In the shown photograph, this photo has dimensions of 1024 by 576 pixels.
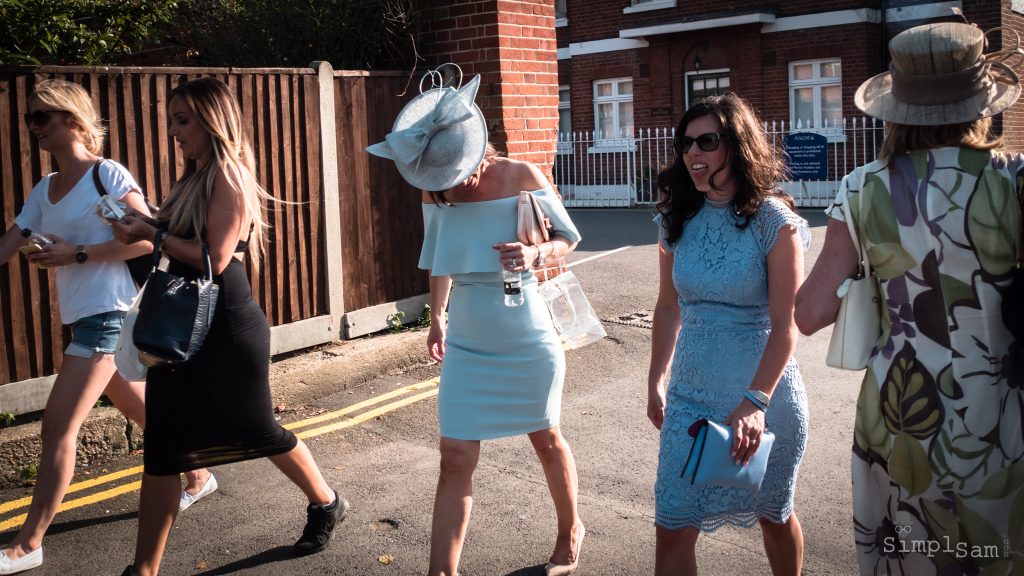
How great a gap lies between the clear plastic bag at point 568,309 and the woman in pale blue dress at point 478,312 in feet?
0.19

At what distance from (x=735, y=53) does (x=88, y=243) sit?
20617 mm

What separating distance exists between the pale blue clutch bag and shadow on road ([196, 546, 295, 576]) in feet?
7.19

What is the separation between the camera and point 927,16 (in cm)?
2047

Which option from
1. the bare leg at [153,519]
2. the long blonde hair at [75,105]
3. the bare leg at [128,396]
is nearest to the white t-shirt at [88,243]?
the long blonde hair at [75,105]

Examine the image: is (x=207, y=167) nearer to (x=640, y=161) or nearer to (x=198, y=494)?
(x=198, y=494)

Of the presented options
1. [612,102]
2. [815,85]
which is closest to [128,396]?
[815,85]

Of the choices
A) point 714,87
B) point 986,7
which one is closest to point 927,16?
point 986,7

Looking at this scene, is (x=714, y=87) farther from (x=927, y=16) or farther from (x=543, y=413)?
(x=543, y=413)

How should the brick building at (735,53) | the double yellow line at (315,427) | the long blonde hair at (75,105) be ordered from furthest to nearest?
the brick building at (735,53)
the double yellow line at (315,427)
the long blonde hair at (75,105)

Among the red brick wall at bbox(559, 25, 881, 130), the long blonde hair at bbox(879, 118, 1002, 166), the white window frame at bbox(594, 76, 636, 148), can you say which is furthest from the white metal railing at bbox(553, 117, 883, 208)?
the long blonde hair at bbox(879, 118, 1002, 166)

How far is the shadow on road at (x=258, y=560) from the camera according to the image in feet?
13.6

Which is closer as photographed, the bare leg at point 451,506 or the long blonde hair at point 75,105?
the bare leg at point 451,506

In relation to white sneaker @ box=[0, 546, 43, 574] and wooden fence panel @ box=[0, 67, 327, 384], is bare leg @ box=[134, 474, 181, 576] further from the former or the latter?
wooden fence panel @ box=[0, 67, 327, 384]

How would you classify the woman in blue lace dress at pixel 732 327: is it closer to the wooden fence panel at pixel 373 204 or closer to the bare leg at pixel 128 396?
the bare leg at pixel 128 396
